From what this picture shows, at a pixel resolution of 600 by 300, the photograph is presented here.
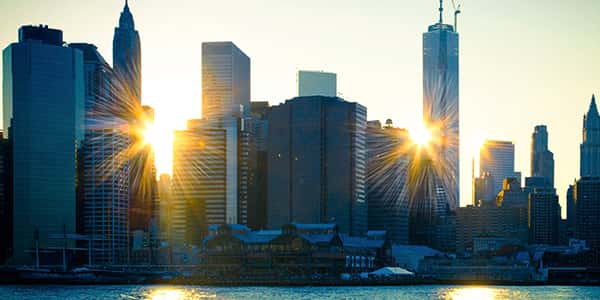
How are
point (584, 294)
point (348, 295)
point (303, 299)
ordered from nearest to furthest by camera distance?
point (303, 299) < point (348, 295) < point (584, 294)

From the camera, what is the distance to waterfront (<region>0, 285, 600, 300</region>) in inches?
6545

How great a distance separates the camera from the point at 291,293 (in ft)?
573

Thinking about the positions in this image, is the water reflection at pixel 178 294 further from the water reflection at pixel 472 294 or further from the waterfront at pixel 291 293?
the water reflection at pixel 472 294

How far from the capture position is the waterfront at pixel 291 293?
16624 centimetres

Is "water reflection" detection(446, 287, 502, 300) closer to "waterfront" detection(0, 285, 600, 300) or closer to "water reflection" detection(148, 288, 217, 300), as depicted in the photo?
"waterfront" detection(0, 285, 600, 300)

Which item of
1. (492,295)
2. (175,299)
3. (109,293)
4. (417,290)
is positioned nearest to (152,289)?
(109,293)

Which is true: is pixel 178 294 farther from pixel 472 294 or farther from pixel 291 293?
pixel 472 294

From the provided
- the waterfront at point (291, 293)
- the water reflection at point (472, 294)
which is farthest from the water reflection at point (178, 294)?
the water reflection at point (472, 294)

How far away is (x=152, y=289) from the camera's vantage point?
194 metres

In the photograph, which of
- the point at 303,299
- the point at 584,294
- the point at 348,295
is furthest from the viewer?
the point at 584,294

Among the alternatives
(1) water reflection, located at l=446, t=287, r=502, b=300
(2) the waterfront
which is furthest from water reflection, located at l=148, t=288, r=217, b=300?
(1) water reflection, located at l=446, t=287, r=502, b=300

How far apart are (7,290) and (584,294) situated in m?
102

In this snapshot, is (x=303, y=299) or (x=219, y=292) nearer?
(x=303, y=299)

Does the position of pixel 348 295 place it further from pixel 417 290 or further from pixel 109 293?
pixel 109 293
